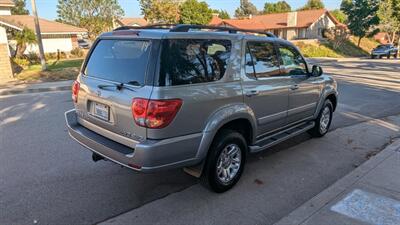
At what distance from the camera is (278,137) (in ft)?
15.8

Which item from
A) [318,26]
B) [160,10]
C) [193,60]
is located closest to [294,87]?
[193,60]

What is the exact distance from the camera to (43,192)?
389cm

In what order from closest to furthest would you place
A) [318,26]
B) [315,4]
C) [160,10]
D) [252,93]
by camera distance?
1. [252,93]
2. [160,10]
3. [318,26]
4. [315,4]

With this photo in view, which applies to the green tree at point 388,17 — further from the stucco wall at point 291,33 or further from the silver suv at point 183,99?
the silver suv at point 183,99

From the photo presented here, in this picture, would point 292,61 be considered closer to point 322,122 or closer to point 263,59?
point 263,59

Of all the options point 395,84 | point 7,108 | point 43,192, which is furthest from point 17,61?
point 395,84

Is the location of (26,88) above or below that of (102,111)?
below

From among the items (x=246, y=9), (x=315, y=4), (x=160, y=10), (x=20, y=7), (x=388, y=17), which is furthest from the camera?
(x=246, y=9)

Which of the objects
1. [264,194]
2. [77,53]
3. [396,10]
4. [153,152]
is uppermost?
[396,10]

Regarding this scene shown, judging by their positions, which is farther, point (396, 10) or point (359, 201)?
point (396, 10)

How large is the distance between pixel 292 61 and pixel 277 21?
54892 mm

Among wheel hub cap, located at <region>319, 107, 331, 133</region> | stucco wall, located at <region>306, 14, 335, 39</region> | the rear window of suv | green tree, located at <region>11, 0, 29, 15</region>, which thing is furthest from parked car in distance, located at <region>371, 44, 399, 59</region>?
green tree, located at <region>11, 0, 29, 15</region>

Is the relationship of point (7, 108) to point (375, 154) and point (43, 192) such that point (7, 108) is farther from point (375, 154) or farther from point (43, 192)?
point (375, 154)

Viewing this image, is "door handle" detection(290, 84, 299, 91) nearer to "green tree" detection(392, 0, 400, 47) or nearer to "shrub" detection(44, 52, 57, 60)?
"shrub" detection(44, 52, 57, 60)
